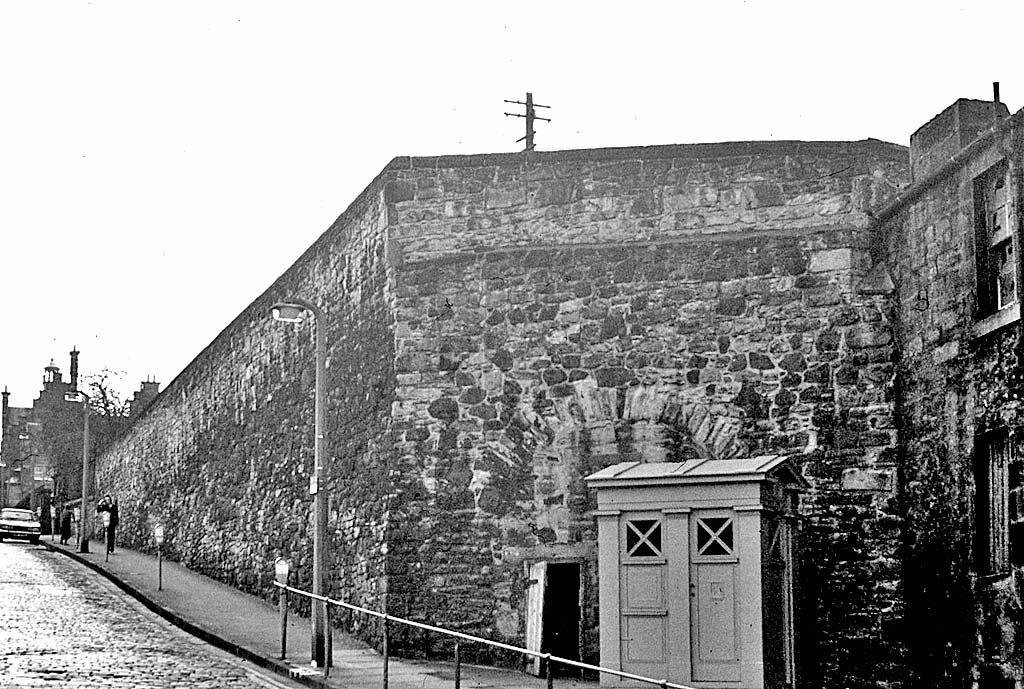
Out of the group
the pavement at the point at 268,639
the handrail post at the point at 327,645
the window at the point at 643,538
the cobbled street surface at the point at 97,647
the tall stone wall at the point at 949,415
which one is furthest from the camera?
the handrail post at the point at 327,645

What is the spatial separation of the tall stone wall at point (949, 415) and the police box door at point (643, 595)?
9.22ft

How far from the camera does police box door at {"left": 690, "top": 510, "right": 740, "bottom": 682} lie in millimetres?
13234

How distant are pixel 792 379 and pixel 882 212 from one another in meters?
2.01

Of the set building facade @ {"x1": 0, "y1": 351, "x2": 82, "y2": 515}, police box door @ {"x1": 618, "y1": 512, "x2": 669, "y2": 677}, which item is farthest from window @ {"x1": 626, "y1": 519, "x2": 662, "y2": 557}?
building facade @ {"x1": 0, "y1": 351, "x2": 82, "y2": 515}

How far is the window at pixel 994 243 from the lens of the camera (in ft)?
43.8

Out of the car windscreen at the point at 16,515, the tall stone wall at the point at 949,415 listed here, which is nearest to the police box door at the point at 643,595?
the tall stone wall at the point at 949,415

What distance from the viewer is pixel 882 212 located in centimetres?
1572

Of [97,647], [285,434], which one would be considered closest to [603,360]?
[97,647]

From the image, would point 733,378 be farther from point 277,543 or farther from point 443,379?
point 277,543

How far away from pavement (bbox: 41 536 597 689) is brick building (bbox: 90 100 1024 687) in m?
0.78

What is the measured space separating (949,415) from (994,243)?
1.74m

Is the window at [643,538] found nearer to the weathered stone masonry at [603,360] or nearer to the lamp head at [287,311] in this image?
the weathered stone masonry at [603,360]

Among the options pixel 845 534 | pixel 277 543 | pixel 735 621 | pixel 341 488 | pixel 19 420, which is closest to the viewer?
pixel 735 621

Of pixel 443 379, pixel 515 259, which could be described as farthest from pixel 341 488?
pixel 515 259
